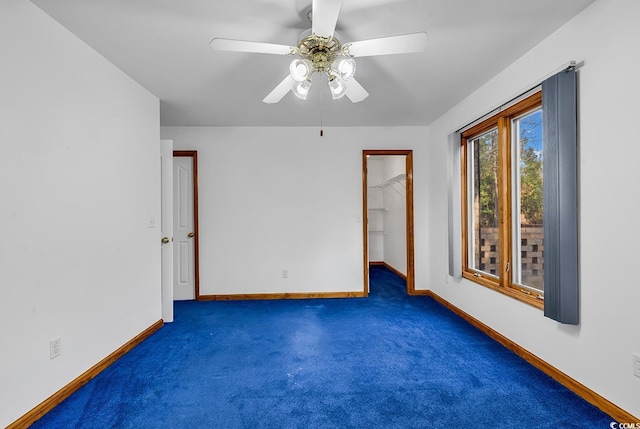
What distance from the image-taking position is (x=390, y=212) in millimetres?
6301

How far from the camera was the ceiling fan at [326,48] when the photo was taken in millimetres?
1616

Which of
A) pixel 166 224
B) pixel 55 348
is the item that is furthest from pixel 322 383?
pixel 166 224

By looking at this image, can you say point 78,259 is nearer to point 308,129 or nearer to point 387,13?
point 387,13

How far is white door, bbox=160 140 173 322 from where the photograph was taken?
3334mm

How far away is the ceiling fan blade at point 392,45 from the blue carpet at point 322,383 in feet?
6.79

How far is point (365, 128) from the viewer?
4.32 meters

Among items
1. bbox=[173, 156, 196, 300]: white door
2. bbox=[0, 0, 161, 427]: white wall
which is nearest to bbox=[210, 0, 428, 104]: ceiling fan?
bbox=[0, 0, 161, 427]: white wall

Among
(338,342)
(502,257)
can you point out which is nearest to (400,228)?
(502,257)

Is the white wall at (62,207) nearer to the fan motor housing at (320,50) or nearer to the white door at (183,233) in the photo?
the white door at (183,233)

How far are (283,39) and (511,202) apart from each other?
89.9 inches

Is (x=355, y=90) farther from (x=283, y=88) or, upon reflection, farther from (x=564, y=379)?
(x=564, y=379)

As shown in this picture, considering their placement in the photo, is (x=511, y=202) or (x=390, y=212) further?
(x=390, y=212)

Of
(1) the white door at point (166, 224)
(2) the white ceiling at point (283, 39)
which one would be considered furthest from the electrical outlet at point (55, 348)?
(2) the white ceiling at point (283, 39)

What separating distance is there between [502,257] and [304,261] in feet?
7.87
